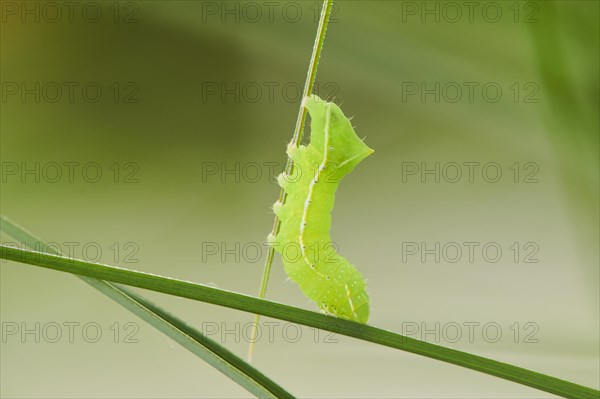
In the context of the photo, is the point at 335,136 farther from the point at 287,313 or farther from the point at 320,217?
the point at 287,313

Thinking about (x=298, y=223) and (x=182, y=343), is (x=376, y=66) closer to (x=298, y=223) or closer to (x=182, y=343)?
(x=298, y=223)

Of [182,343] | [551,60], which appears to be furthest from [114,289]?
[551,60]

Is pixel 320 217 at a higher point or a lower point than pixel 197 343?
higher

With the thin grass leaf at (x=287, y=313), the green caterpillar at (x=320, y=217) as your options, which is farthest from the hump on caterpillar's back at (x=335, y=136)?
the thin grass leaf at (x=287, y=313)

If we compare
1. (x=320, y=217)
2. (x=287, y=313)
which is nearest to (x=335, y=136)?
(x=320, y=217)

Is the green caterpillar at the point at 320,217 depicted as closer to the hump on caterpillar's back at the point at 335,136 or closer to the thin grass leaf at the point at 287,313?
the hump on caterpillar's back at the point at 335,136

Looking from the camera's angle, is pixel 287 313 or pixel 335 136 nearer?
pixel 287 313

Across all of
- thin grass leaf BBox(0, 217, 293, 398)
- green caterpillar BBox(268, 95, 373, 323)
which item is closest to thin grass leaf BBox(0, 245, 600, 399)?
thin grass leaf BBox(0, 217, 293, 398)
